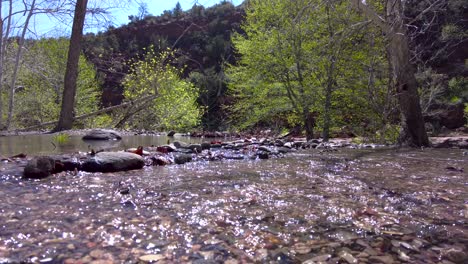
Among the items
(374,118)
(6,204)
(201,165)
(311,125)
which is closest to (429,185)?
(201,165)

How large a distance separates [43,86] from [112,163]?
17811mm

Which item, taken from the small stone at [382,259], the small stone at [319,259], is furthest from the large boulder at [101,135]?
the small stone at [382,259]

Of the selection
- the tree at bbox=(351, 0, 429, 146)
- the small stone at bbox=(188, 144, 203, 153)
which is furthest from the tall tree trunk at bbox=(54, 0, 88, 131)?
A: the tree at bbox=(351, 0, 429, 146)

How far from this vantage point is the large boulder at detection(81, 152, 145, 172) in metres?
3.45

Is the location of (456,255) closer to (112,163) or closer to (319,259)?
(319,259)

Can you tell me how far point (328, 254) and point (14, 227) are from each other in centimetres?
149

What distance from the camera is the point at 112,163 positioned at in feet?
11.5

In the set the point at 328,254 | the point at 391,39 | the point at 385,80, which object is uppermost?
the point at 391,39

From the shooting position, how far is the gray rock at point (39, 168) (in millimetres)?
2980

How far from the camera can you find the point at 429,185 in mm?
2902

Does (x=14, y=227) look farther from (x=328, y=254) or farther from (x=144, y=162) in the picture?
(x=144, y=162)

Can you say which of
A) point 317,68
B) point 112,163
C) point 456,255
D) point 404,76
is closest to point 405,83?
point 404,76

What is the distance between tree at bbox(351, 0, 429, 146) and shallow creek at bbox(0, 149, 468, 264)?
11.1 ft

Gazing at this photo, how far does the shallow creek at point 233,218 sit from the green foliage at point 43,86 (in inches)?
379
